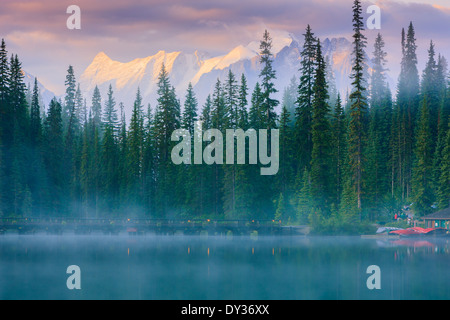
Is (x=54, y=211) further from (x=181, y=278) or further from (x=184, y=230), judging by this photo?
(x=181, y=278)

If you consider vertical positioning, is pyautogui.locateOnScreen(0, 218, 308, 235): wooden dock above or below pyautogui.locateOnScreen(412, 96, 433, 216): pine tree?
below

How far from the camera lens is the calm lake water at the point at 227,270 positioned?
33.4 meters

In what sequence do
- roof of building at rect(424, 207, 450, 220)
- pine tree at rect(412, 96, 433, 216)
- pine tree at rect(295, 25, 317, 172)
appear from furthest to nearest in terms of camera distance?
1. pine tree at rect(295, 25, 317, 172)
2. pine tree at rect(412, 96, 433, 216)
3. roof of building at rect(424, 207, 450, 220)

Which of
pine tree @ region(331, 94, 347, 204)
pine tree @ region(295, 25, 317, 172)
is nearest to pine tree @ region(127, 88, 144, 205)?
pine tree @ region(295, 25, 317, 172)

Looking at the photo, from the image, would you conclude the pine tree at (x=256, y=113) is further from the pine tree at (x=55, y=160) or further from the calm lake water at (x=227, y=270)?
the pine tree at (x=55, y=160)

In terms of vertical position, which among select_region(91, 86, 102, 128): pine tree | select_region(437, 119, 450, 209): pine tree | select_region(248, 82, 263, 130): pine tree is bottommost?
select_region(437, 119, 450, 209): pine tree

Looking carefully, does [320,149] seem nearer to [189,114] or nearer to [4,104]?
[189,114]

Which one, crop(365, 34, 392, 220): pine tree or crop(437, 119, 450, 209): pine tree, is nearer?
crop(437, 119, 450, 209): pine tree

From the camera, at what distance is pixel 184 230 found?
79312mm

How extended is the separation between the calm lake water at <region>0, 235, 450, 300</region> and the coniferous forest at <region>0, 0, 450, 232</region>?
16.3m

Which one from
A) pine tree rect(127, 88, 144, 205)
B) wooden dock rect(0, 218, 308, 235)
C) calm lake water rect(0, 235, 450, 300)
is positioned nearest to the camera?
calm lake water rect(0, 235, 450, 300)

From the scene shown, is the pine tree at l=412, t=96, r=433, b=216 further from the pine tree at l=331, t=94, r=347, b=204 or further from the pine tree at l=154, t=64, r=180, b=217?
the pine tree at l=154, t=64, r=180, b=217

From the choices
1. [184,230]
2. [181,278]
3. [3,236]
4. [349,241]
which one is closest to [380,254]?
[349,241]

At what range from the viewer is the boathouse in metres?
73.7
